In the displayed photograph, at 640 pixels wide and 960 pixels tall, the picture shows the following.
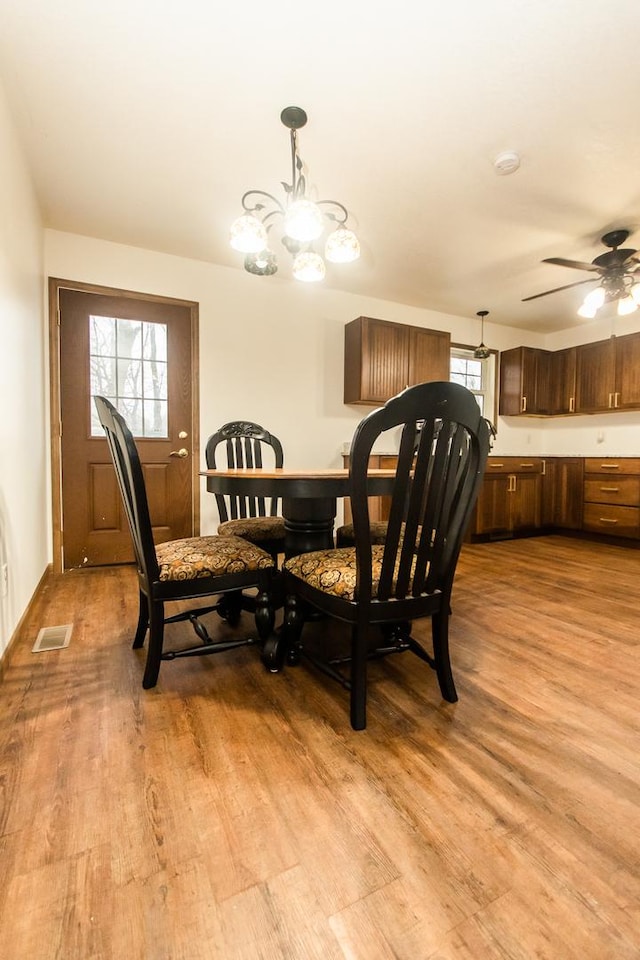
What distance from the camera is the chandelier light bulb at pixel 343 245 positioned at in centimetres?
189

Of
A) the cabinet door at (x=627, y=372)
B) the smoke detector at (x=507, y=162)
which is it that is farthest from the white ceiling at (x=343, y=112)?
the cabinet door at (x=627, y=372)

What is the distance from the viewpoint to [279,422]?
3875 millimetres

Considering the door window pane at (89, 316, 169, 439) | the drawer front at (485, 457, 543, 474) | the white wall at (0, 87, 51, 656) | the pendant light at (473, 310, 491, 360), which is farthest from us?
the pendant light at (473, 310, 491, 360)

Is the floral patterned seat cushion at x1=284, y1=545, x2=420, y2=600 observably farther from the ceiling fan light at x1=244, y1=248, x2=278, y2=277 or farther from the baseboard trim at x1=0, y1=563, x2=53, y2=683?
the ceiling fan light at x1=244, y1=248, x2=278, y2=277

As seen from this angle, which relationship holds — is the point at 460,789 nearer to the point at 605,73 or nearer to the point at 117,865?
the point at 117,865

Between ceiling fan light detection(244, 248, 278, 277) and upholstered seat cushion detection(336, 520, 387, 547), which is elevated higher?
ceiling fan light detection(244, 248, 278, 277)

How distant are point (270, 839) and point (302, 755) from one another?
0.89 feet

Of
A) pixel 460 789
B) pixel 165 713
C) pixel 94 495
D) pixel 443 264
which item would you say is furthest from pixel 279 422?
pixel 460 789

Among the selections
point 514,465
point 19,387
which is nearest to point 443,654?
point 19,387

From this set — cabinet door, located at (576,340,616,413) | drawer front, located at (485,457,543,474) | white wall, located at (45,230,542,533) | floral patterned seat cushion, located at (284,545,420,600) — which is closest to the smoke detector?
white wall, located at (45,230,542,533)

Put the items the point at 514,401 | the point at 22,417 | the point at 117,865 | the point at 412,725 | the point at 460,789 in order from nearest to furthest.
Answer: the point at 117,865 → the point at 460,789 → the point at 412,725 → the point at 22,417 → the point at 514,401

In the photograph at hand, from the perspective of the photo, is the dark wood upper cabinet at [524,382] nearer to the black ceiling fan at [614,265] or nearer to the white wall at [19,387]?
the black ceiling fan at [614,265]

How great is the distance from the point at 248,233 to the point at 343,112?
0.73m

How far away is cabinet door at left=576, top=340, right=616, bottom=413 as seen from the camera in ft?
14.9
